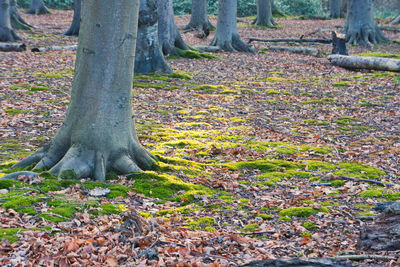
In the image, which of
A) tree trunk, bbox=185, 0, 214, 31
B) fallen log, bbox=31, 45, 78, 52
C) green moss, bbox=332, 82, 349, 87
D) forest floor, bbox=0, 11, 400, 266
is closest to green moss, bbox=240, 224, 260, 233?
forest floor, bbox=0, 11, 400, 266

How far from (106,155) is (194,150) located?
7.05 feet

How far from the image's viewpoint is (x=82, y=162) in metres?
5.75

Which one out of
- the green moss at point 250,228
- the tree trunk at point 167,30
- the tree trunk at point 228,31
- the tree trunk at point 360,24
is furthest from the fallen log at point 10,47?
the tree trunk at point 360,24

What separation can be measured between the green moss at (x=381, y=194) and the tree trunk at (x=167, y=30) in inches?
433

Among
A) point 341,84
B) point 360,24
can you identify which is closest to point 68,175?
point 341,84

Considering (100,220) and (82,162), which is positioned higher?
(82,162)

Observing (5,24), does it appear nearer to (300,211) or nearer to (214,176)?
(214,176)

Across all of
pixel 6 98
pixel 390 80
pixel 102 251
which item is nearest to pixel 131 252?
pixel 102 251

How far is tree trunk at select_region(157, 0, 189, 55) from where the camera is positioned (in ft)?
50.0

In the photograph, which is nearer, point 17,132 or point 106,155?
point 106,155

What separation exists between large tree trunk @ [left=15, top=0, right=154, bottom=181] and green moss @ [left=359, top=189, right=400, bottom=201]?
315 centimetres

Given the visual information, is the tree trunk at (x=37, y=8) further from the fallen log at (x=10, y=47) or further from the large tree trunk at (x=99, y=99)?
the large tree trunk at (x=99, y=99)

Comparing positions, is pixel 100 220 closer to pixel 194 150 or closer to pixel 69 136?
pixel 69 136

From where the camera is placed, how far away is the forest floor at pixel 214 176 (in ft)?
13.9
